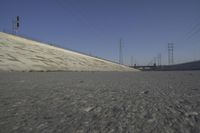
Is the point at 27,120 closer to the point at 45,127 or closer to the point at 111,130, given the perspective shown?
the point at 45,127

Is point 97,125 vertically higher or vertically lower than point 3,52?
lower

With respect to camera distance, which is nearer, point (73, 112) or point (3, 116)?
point (3, 116)

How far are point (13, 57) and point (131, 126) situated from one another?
11.5 metres

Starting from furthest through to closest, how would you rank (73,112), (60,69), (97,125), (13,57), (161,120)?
1. (60,69)
2. (13,57)
3. (73,112)
4. (161,120)
5. (97,125)

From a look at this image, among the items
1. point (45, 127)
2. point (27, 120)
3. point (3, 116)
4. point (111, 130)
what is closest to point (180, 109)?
point (111, 130)

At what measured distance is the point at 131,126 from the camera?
1.15 metres

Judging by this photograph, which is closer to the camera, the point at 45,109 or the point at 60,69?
the point at 45,109

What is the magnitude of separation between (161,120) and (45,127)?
2.71ft

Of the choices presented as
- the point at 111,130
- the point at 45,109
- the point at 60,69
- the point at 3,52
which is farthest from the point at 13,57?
the point at 111,130

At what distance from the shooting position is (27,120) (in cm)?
128

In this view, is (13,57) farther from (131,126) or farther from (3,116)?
(131,126)

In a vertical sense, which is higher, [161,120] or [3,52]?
[3,52]

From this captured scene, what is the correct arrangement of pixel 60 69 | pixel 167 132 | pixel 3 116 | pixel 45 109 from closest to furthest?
pixel 167 132
pixel 3 116
pixel 45 109
pixel 60 69

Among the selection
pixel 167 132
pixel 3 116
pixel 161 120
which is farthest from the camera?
pixel 3 116
